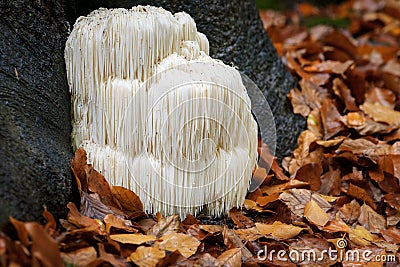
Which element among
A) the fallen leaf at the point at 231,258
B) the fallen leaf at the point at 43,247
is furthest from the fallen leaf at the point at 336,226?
the fallen leaf at the point at 43,247

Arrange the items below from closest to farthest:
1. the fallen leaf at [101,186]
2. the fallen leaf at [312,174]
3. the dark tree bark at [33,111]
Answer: the dark tree bark at [33,111] → the fallen leaf at [101,186] → the fallen leaf at [312,174]

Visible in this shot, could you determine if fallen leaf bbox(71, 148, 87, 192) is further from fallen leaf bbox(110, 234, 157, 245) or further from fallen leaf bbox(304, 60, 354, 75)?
fallen leaf bbox(304, 60, 354, 75)

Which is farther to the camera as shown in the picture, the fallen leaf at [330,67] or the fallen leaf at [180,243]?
the fallen leaf at [330,67]

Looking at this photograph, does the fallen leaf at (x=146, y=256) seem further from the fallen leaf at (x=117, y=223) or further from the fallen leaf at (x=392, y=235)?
the fallen leaf at (x=392, y=235)

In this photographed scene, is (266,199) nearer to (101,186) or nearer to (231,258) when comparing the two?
(231,258)

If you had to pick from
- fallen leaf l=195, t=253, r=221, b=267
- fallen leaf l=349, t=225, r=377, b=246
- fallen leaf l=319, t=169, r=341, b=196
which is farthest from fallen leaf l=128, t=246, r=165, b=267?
fallen leaf l=319, t=169, r=341, b=196

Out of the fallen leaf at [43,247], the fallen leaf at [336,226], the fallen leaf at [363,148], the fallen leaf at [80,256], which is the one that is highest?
the fallen leaf at [43,247]
